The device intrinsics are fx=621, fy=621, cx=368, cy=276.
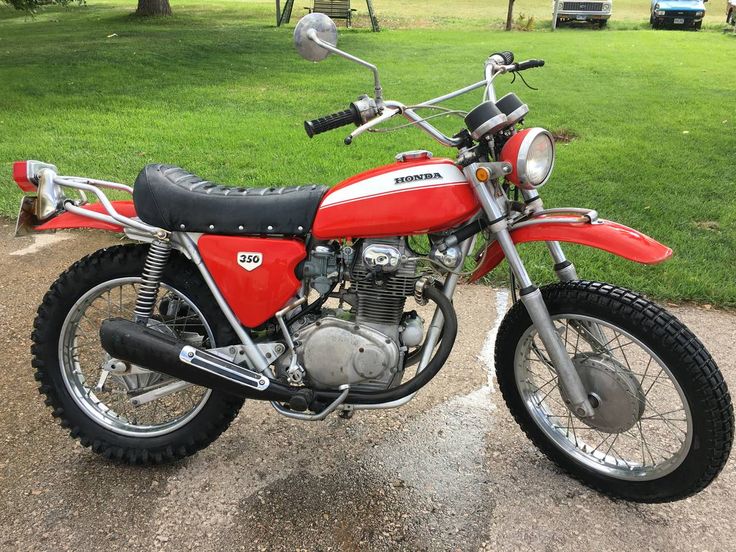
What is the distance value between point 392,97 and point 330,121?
8038 mm

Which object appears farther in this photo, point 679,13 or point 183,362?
point 679,13

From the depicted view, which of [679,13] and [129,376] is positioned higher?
[679,13]

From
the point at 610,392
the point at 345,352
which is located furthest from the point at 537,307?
the point at 345,352

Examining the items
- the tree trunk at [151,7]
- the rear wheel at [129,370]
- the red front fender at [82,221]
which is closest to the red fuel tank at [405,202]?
the rear wheel at [129,370]

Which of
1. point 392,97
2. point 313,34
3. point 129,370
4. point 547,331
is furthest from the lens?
point 392,97

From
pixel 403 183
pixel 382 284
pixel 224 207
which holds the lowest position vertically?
pixel 382 284

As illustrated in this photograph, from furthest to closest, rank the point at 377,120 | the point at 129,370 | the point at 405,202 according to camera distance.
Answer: the point at 129,370 → the point at 405,202 → the point at 377,120

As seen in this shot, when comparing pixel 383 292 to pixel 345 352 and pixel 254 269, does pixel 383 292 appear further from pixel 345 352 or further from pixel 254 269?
pixel 254 269

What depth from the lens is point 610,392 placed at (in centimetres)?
241

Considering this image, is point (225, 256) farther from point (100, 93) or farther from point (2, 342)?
point (100, 93)

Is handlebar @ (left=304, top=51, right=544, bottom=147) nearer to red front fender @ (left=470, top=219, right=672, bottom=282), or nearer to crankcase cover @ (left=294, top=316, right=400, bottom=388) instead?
red front fender @ (left=470, top=219, right=672, bottom=282)

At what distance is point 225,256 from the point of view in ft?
7.87

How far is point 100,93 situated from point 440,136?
887cm

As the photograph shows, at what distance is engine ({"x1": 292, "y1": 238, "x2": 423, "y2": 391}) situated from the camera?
7.70ft
